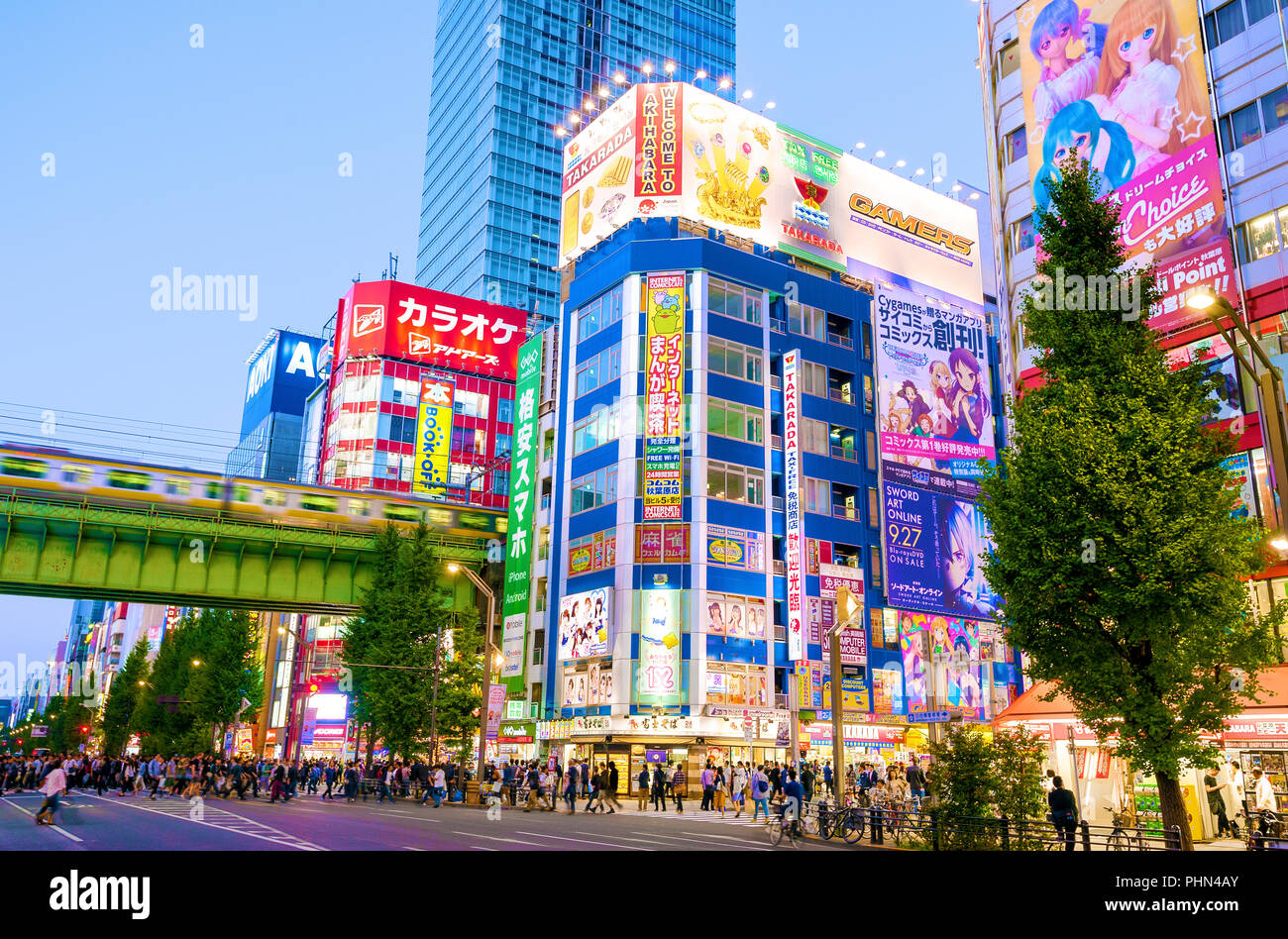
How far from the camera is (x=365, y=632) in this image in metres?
48.5

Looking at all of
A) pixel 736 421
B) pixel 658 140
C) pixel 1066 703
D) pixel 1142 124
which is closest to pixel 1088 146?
pixel 1142 124

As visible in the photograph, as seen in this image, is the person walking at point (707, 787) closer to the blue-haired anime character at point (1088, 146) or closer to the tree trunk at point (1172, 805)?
the tree trunk at point (1172, 805)

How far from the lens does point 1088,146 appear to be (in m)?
36.4

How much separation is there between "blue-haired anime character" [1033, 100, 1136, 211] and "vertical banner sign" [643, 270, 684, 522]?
70.8 ft

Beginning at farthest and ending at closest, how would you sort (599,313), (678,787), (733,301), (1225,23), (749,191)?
1. (749,191)
2. (599,313)
3. (733,301)
4. (678,787)
5. (1225,23)

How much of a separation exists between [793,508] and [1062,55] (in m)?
26.4

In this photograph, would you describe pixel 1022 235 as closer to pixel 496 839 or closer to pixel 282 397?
pixel 496 839

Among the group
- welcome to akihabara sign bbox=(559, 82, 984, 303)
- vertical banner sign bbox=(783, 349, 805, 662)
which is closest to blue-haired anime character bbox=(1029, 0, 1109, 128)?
vertical banner sign bbox=(783, 349, 805, 662)

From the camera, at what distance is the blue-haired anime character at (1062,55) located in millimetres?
37281

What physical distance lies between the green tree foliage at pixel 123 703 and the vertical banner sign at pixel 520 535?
6166 cm

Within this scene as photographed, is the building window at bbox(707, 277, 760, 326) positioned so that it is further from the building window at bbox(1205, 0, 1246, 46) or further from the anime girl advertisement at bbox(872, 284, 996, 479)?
the building window at bbox(1205, 0, 1246, 46)
